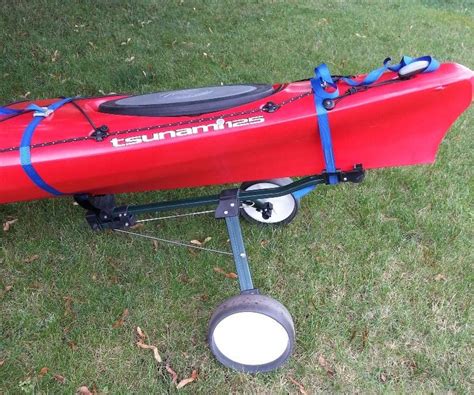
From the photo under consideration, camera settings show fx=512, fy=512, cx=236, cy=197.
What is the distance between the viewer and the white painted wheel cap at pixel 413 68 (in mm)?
2137

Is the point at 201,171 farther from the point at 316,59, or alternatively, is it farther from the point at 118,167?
the point at 316,59

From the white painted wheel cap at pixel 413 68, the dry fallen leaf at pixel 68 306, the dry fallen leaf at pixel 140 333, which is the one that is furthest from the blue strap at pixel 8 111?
the white painted wheel cap at pixel 413 68

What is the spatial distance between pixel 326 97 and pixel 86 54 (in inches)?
148

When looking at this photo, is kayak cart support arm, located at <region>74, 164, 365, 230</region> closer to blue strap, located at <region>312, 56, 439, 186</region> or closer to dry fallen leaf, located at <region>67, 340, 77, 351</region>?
blue strap, located at <region>312, 56, 439, 186</region>

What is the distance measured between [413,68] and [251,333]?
1.34 m

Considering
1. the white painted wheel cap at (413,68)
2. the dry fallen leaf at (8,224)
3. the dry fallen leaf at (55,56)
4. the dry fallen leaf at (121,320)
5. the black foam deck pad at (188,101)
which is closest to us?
the white painted wheel cap at (413,68)

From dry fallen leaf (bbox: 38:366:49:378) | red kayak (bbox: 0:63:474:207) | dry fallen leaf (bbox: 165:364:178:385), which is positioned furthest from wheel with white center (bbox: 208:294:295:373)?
dry fallen leaf (bbox: 38:366:49:378)

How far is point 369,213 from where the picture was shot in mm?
3236

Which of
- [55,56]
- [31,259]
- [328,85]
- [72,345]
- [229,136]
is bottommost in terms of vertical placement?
[72,345]

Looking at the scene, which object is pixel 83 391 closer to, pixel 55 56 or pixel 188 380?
pixel 188 380

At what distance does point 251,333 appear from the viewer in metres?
2.30

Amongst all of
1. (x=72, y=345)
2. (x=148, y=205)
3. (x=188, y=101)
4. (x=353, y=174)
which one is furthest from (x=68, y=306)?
(x=353, y=174)

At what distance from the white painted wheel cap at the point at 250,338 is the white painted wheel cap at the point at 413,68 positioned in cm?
119

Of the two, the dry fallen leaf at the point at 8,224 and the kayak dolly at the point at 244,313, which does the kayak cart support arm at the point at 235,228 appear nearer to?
the kayak dolly at the point at 244,313
